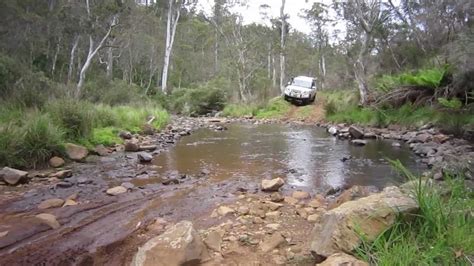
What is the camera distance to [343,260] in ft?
8.44

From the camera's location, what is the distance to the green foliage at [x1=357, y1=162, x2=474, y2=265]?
2.52m

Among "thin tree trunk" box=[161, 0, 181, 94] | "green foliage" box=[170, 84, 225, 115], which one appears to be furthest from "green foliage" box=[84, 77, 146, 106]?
"thin tree trunk" box=[161, 0, 181, 94]

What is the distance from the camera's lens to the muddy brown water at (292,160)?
631cm

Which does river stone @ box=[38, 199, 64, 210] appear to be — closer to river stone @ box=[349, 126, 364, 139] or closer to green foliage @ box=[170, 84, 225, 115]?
river stone @ box=[349, 126, 364, 139]

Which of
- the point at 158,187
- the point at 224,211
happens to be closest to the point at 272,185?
the point at 224,211

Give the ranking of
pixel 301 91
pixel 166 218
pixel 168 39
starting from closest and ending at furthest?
1. pixel 166 218
2. pixel 301 91
3. pixel 168 39

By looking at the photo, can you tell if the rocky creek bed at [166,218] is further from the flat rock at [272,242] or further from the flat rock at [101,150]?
the flat rock at [101,150]

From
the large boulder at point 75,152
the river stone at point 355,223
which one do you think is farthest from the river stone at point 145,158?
the river stone at point 355,223

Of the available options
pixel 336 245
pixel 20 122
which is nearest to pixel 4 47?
pixel 20 122

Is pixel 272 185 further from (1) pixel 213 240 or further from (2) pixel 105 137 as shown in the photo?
(2) pixel 105 137

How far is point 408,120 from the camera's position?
1195cm

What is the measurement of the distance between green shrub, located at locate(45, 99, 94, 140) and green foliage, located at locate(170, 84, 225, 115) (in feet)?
46.7

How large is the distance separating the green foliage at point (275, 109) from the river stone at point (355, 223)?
16111mm

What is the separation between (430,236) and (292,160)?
16.7ft
